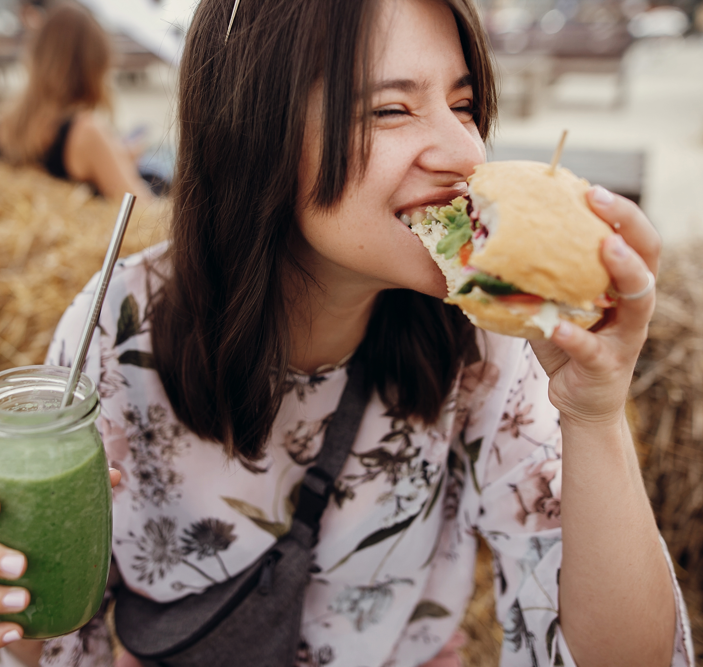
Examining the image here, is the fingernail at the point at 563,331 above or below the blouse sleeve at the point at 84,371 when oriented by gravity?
above

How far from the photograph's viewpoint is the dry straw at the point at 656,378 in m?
2.73

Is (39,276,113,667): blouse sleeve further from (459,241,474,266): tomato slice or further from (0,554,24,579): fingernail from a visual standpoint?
(459,241,474,266): tomato slice

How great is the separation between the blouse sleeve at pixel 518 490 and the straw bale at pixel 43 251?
122 centimetres

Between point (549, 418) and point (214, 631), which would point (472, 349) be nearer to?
point (549, 418)

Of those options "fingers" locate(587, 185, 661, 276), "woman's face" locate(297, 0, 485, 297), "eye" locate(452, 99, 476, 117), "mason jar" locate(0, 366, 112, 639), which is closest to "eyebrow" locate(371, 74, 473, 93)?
"woman's face" locate(297, 0, 485, 297)

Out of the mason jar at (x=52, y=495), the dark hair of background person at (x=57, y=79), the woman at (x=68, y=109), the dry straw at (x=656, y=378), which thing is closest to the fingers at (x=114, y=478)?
the mason jar at (x=52, y=495)

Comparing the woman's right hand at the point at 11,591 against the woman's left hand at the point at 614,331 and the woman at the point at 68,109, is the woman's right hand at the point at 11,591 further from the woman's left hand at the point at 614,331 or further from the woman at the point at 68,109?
the woman at the point at 68,109

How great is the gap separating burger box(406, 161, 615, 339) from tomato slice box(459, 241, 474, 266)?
17 millimetres

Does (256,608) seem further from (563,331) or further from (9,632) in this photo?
(563,331)

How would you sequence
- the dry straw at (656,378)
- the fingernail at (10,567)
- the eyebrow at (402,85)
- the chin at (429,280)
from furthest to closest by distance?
the dry straw at (656,378) → the chin at (429,280) → the eyebrow at (402,85) → the fingernail at (10,567)

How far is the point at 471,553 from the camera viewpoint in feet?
6.43

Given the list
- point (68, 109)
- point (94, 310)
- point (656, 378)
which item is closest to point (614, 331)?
point (94, 310)

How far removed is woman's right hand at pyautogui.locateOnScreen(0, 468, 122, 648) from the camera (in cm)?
95

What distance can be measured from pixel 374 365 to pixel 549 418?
55 cm
